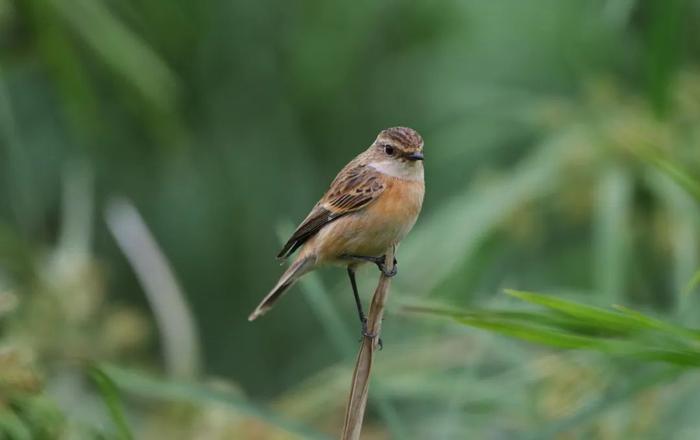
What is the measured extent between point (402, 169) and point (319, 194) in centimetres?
348

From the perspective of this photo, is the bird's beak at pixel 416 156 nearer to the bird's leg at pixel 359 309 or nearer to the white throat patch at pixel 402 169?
the white throat patch at pixel 402 169

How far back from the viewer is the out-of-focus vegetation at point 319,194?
12.6 feet

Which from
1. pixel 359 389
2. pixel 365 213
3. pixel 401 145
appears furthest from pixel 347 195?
pixel 359 389

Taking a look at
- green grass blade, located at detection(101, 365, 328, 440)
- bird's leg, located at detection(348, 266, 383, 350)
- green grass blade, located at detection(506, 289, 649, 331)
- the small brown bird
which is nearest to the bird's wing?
the small brown bird

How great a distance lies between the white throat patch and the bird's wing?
36 mm

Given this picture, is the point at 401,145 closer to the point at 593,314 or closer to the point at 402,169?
the point at 402,169

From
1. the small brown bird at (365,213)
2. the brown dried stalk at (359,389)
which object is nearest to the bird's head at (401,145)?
the small brown bird at (365,213)

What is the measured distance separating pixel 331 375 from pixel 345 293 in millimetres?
725

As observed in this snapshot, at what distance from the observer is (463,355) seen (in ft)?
16.5

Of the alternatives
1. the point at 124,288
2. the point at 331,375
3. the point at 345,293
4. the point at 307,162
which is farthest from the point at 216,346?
the point at 331,375

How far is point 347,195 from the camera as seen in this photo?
3.62 metres

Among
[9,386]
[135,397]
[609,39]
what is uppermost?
[609,39]

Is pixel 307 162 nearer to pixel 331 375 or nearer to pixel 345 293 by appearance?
pixel 345 293

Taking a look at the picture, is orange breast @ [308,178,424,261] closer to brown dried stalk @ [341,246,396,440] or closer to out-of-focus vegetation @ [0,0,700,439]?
out-of-focus vegetation @ [0,0,700,439]
